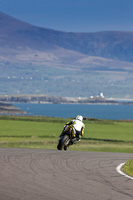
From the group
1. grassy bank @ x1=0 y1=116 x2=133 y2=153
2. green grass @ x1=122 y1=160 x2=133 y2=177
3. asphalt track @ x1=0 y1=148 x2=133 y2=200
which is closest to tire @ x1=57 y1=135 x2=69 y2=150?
asphalt track @ x1=0 y1=148 x2=133 y2=200

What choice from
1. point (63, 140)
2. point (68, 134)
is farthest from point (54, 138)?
point (68, 134)

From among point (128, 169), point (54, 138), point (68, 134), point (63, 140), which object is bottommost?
point (54, 138)

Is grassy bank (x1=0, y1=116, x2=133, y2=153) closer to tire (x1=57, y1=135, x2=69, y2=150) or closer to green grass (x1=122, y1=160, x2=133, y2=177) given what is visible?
tire (x1=57, y1=135, x2=69, y2=150)

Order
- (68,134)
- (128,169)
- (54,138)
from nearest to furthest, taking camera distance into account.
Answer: (128,169) < (68,134) < (54,138)

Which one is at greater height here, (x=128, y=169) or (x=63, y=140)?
(x=63, y=140)

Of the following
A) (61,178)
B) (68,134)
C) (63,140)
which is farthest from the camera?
(63,140)

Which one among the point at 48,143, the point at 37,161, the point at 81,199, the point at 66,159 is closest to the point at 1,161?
the point at 37,161

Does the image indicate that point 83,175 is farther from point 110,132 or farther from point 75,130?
point 110,132

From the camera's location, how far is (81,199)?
12086 mm

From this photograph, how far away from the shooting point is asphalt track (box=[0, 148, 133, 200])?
1258 cm

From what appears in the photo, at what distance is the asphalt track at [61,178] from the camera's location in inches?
495

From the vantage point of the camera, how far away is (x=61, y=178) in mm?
15336

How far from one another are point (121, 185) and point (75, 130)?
34.2 feet

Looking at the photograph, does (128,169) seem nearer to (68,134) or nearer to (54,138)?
(68,134)
